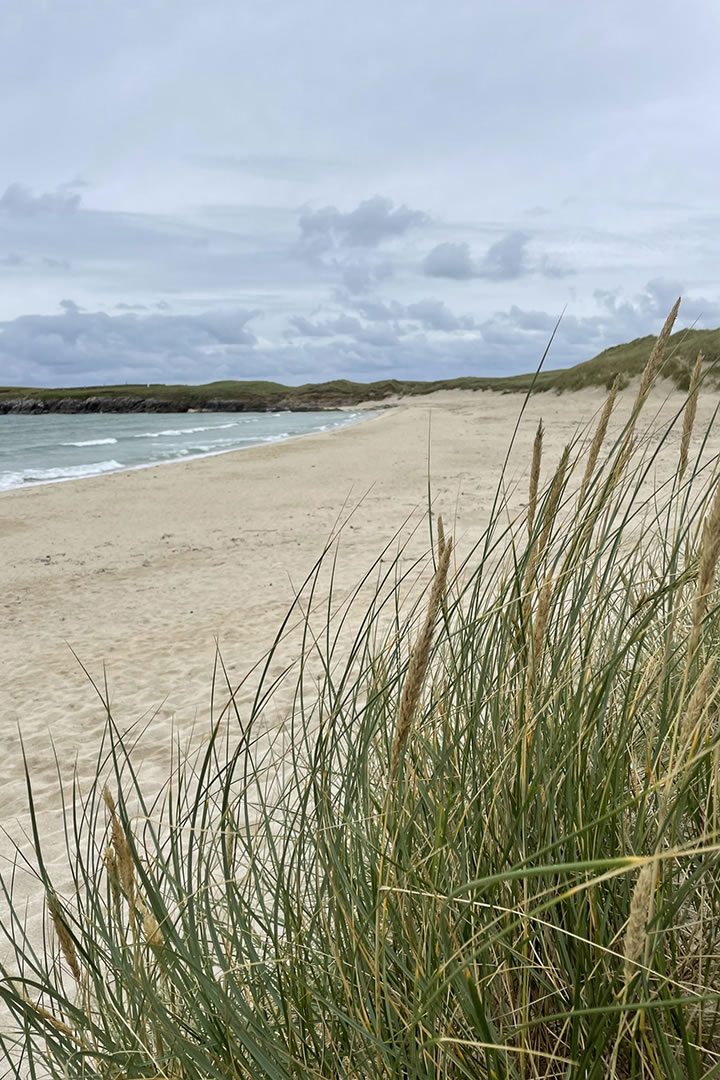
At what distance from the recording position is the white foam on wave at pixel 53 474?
70.3ft

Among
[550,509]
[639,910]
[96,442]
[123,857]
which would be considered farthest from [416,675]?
[96,442]

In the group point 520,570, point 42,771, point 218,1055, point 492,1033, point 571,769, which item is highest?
point 520,570

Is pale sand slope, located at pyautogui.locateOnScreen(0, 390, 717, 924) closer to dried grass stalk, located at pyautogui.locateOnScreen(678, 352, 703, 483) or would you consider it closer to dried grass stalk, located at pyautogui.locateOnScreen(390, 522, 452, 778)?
dried grass stalk, located at pyautogui.locateOnScreen(678, 352, 703, 483)

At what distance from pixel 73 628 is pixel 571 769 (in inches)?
278

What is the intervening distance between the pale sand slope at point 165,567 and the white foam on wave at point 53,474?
89.1 inches

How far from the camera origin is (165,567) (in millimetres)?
10180

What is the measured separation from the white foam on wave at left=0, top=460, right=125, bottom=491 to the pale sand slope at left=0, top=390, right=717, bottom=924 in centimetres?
226

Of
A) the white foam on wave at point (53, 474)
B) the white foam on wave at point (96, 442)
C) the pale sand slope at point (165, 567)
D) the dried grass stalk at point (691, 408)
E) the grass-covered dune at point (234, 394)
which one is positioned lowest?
the pale sand slope at point (165, 567)

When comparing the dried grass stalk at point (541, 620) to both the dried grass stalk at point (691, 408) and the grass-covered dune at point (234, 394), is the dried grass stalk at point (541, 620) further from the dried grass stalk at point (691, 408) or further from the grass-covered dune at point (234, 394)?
the grass-covered dune at point (234, 394)

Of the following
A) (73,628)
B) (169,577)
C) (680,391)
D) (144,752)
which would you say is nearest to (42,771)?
(144,752)

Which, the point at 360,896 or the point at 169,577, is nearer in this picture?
the point at 360,896

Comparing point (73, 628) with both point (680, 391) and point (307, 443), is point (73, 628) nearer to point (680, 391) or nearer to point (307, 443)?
point (307, 443)

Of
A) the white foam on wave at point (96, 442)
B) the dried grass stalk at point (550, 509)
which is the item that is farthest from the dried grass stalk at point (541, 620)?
the white foam on wave at point (96, 442)

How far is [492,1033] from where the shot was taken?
44.0 inches
